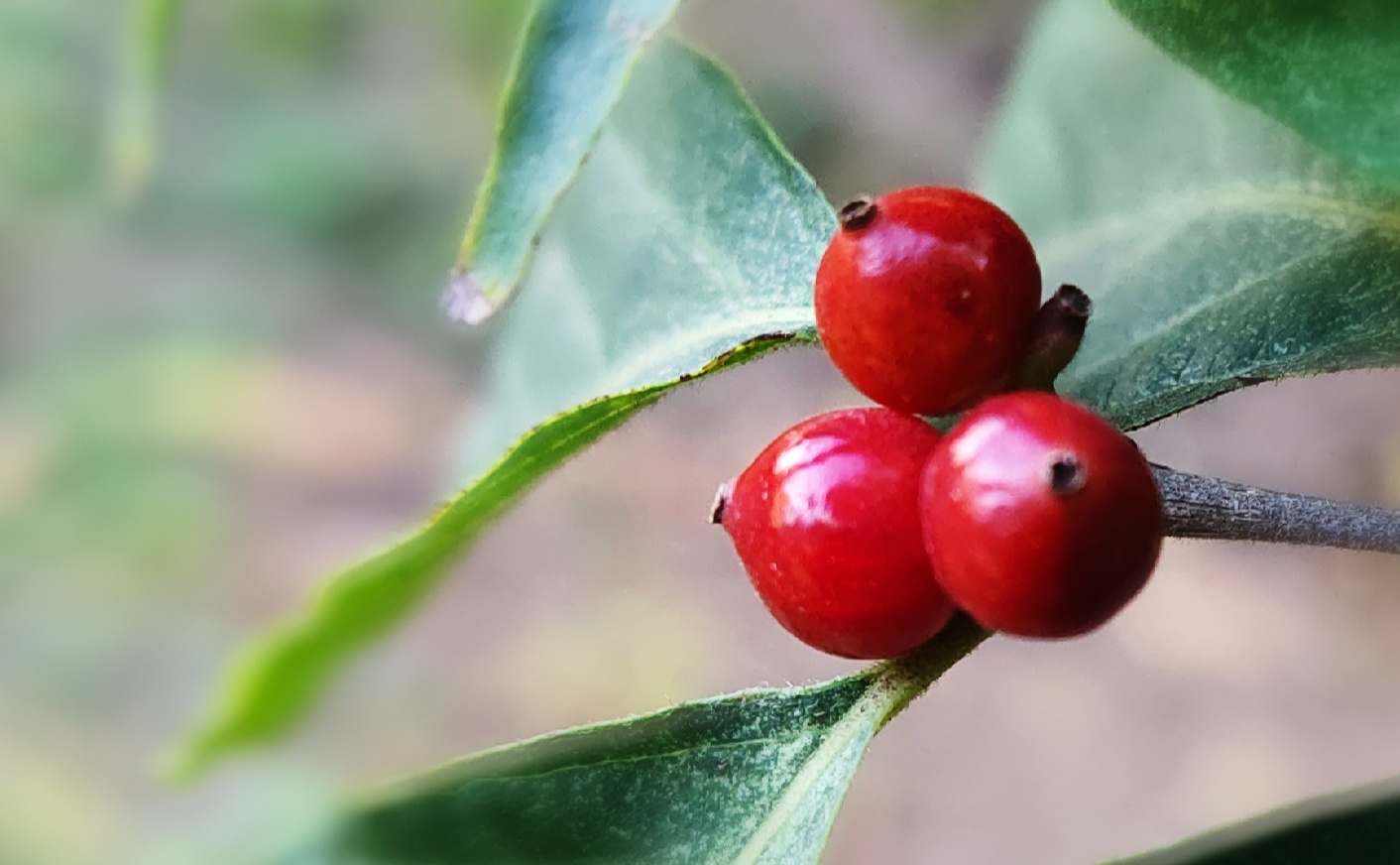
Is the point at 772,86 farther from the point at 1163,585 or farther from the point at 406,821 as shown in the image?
the point at 406,821

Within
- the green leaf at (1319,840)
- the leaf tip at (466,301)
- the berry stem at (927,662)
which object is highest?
the leaf tip at (466,301)

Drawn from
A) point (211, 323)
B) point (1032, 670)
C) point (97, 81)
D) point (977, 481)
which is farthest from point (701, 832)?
point (97, 81)

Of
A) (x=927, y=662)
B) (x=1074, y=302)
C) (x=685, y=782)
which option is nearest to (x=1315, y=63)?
(x=1074, y=302)

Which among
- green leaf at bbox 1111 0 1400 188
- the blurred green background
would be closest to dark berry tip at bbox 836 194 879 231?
green leaf at bbox 1111 0 1400 188

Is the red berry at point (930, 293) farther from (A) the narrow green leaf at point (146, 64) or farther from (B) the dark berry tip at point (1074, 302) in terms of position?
(A) the narrow green leaf at point (146, 64)

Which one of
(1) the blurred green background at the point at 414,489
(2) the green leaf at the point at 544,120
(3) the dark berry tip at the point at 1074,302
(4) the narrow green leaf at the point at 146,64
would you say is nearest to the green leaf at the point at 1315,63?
(3) the dark berry tip at the point at 1074,302
